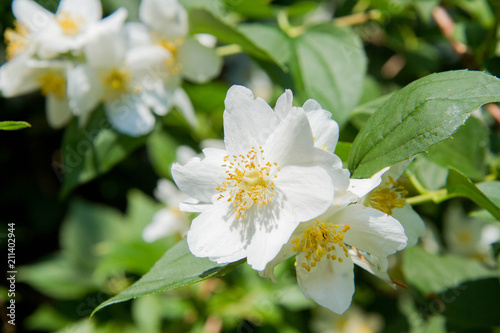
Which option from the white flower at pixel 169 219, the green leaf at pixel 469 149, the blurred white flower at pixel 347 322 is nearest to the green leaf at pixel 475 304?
the green leaf at pixel 469 149

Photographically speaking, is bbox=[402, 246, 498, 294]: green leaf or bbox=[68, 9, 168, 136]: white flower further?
bbox=[68, 9, 168, 136]: white flower

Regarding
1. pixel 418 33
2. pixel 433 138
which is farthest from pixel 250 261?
pixel 418 33

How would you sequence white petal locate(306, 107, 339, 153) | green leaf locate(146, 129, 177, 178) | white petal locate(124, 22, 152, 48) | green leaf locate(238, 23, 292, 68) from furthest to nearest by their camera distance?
green leaf locate(146, 129, 177, 178), white petal locate(124, 22, 152, 48), green leaf locate(238, 23, 292, 68), white petal locate(306, 107, 339, 153)

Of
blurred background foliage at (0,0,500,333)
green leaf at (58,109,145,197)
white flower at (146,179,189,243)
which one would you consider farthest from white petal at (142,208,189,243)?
green leaf at (58,109,145,197)

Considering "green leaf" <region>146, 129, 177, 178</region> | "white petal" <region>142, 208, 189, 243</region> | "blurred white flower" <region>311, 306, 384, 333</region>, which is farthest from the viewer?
"blurred white flower" <region>311, 306, 384, 333</region>

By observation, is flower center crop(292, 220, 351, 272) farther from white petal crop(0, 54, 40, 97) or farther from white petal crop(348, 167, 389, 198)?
white petal crop(0, 54, 40, 97)

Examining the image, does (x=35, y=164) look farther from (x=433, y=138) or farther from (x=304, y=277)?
(x=433, y=138)
